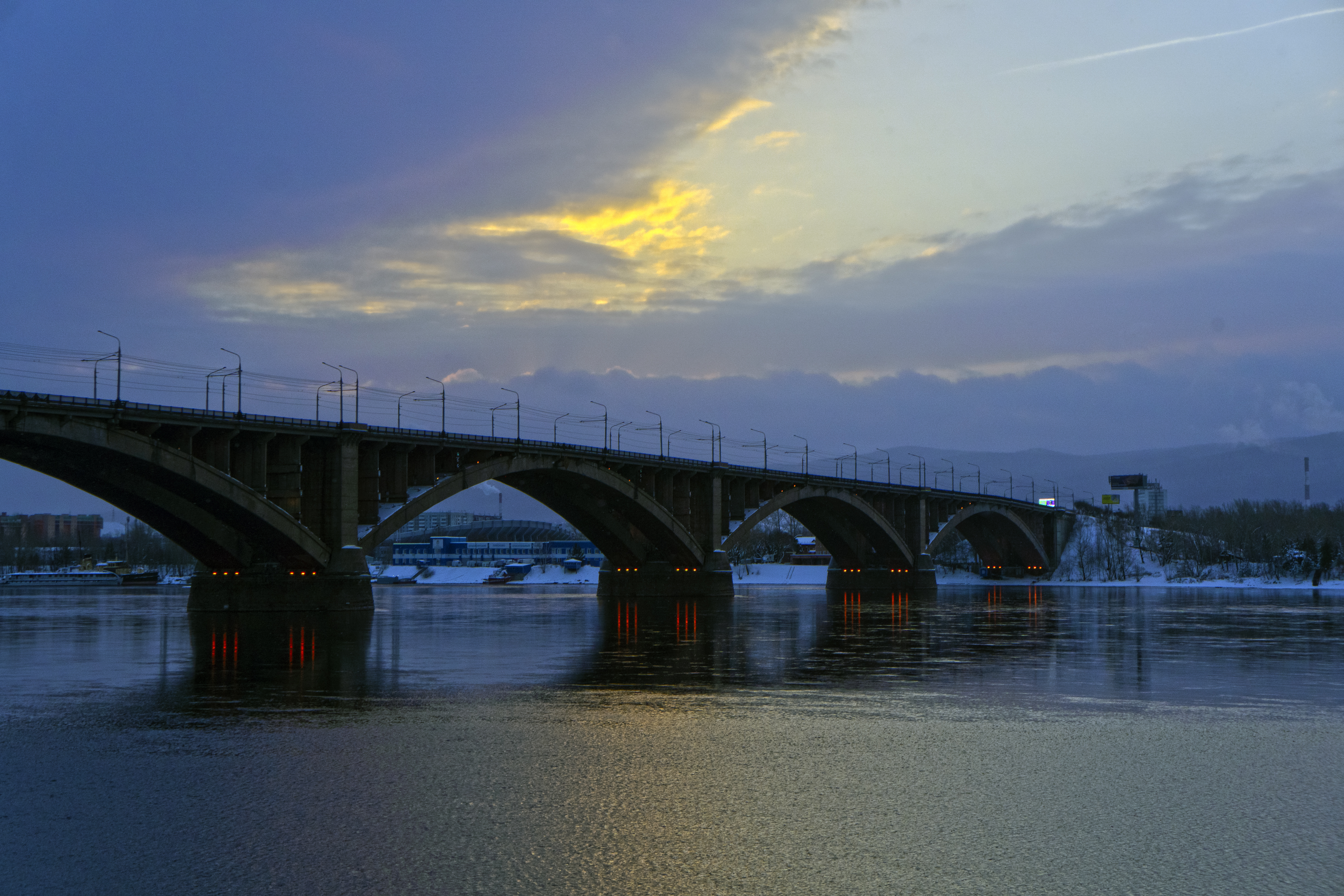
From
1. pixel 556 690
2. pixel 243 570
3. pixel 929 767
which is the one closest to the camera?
pixel 929 767

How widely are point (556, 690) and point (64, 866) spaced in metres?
13.4

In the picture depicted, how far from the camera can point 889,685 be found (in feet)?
77.3

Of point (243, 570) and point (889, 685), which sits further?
point (243, 570)

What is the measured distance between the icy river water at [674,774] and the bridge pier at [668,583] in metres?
64.3

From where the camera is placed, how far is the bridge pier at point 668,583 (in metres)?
95.9

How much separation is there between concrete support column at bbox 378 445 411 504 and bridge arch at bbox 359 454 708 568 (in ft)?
3.29

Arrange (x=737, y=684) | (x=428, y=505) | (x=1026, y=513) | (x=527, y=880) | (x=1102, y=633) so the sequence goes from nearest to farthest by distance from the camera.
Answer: (x=527, y=880) → (x=737, y=684) → (x=1102, y=633) → (x=428, y=505) → (x=1026, y=513)

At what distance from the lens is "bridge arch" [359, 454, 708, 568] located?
2864 inches

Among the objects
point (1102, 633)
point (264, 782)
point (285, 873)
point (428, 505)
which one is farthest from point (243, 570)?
point (285, 873)

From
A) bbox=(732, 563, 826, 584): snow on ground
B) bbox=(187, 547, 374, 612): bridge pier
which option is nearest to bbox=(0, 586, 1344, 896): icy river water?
bbox=(187, 547, 374, 612): bridge pier

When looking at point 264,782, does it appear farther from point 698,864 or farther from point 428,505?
point 428,505

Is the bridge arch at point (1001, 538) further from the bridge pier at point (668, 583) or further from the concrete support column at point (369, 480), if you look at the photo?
the concrete support column at point (369, 480)

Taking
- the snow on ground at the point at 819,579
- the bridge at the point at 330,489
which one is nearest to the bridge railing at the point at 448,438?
the bridge at the point at 330,489

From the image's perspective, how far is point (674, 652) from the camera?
34.2m
